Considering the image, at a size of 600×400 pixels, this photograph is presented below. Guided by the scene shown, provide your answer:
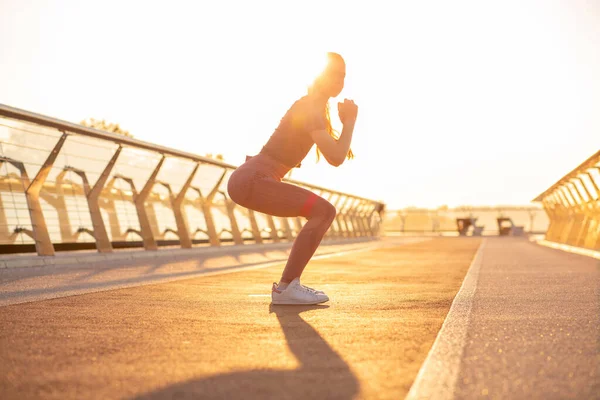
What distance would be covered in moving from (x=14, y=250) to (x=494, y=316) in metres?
6.89

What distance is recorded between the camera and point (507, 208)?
66.3 metres

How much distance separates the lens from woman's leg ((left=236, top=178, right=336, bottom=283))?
4.55 metres

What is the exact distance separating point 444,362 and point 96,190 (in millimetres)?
8091

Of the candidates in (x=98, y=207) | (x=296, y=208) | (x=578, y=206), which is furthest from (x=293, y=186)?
(x=578, y=206)

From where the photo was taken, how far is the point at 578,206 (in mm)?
17844

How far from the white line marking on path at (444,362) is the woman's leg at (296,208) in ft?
3.37

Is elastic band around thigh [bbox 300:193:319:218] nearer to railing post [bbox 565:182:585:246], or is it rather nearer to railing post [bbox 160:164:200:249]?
railing post [bbox 160:164:200:249]

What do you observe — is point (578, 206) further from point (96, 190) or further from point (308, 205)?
point (308, 205)

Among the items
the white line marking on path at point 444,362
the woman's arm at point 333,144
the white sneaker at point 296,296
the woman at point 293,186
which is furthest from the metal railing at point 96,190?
the white line marking on path at point 444,362

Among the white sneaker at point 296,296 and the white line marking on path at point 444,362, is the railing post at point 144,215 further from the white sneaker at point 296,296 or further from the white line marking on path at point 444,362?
the white line marking on path at point 444,362

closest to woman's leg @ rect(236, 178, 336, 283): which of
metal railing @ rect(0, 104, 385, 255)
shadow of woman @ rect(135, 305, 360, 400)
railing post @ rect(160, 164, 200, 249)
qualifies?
shadow of woman @ rect(135, 305, 360, 400)

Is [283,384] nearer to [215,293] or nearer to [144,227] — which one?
[215,293]

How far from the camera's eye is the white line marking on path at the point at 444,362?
2.05 meters

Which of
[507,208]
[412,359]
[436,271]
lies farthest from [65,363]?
[507,208]
